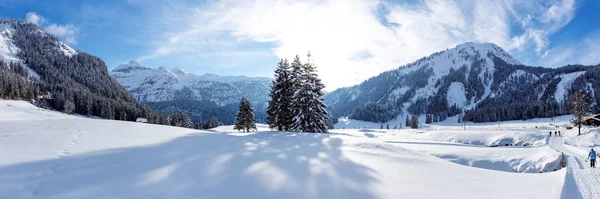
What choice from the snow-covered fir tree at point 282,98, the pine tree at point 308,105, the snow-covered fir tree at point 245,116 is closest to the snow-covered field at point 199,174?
the pine tree at point 308,105

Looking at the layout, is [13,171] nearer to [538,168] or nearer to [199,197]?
[199,197]

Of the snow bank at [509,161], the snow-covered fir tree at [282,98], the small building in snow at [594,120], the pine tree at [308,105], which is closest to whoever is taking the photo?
the snow bank at [509,161]

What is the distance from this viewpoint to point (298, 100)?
109ft

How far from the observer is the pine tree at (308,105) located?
32.8m

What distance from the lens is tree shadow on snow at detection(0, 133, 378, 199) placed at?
534 cm

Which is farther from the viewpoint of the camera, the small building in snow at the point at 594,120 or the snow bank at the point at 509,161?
the small building in snow at the point at 594,120

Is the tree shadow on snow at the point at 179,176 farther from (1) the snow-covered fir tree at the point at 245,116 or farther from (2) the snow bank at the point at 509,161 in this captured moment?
(1) the snow-covered fir tree at the point at 245,116

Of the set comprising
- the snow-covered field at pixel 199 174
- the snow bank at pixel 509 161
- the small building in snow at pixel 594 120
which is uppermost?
the small building in snow at pixel 594 120

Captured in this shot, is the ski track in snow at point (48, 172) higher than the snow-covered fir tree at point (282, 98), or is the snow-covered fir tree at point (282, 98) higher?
the snow-covered fir tree at point (282, 98)

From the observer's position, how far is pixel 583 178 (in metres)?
15.1

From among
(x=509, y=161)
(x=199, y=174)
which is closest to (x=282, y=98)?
(x=509, y=161)

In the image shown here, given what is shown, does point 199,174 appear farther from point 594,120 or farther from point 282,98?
point 594,120

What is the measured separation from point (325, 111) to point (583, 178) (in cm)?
2276

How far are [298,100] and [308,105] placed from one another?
4.40 feet
